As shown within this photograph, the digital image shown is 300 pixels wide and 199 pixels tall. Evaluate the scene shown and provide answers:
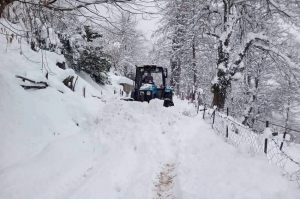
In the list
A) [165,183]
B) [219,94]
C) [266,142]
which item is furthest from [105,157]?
[219,94]

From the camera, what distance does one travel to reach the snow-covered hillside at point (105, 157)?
12.0 ft

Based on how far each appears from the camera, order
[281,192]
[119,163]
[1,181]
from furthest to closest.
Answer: [119,163], [1,181], [281,192]

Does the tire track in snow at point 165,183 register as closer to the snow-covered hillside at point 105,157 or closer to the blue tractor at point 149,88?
the snow-covered hillside at point 105,157

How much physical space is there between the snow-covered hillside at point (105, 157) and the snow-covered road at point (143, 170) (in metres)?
0.01

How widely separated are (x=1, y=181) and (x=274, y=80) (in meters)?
19.4

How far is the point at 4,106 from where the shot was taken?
5406 millimetres

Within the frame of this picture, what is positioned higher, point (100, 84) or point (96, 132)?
point (100, 84)

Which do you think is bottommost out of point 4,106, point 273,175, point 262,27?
point 273,175

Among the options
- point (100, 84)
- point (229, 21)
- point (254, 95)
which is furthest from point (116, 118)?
point (254, 95)

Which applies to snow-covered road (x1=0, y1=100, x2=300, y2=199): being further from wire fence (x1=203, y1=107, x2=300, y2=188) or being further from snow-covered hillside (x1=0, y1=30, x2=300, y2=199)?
wire fence (x1=203, y1=107, x2=300, y2=188)

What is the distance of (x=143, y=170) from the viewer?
14.9 feet

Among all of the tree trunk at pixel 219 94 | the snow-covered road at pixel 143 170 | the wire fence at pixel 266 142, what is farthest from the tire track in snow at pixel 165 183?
the tree trunk at pixel 219 94

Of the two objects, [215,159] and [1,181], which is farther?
[215,159]

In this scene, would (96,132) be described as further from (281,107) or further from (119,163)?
(281,107)
